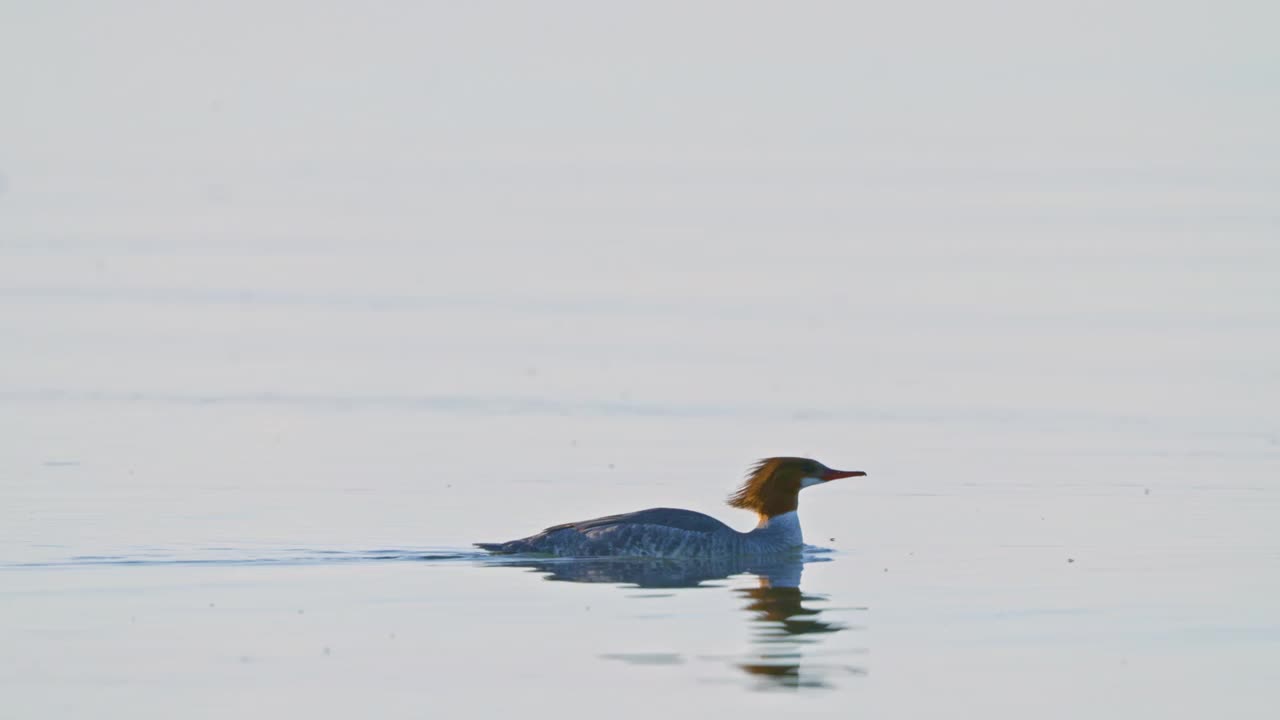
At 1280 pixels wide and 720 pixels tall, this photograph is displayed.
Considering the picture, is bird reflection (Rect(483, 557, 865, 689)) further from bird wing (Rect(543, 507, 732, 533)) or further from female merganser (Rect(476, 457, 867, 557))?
bird wing (Rect(543, 507, 732, 533))

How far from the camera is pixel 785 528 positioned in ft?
60.7

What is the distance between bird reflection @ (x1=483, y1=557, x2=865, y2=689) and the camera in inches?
536

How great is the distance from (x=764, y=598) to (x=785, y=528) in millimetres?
2404

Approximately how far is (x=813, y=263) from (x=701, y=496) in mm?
19279

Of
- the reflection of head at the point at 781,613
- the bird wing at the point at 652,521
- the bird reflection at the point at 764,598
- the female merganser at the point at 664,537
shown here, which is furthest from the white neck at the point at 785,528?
the reflection of head at the point at 781,613

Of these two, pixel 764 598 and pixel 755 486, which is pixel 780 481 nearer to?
pixel 755 486

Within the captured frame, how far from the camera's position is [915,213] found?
4934 cm

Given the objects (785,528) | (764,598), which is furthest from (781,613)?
(785,528)

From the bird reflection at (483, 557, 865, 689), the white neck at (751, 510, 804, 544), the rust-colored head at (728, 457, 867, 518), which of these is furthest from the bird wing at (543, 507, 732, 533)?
the rust-colored head at (728, 457, 867, 518)

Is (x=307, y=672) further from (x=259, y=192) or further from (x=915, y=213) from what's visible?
(x=259, y=192)

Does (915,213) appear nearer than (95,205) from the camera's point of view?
Yes

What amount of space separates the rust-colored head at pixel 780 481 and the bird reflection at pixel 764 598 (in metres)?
0.67

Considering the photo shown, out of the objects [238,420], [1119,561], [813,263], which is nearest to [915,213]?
[813,263]

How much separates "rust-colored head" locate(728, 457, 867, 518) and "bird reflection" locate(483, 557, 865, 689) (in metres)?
0.67
